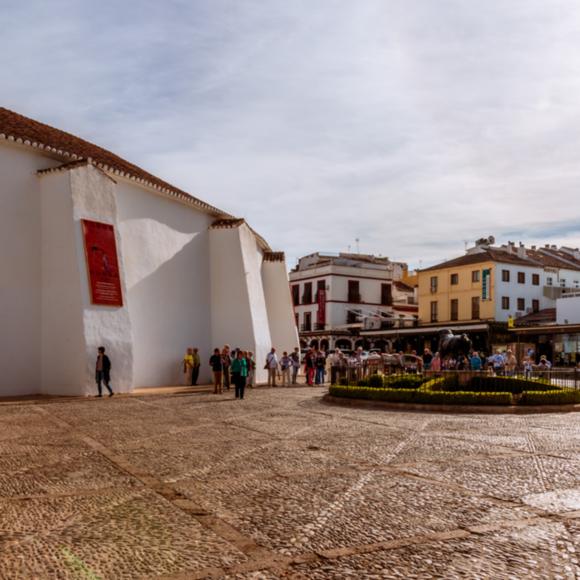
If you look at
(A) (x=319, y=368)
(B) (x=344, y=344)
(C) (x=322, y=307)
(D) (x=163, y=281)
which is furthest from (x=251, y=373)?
(B) (x=344, y=344)

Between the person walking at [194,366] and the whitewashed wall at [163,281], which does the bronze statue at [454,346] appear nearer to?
the person walking at [194,366]

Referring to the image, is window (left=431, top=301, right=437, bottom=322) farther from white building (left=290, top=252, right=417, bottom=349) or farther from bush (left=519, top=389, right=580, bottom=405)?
bush (left=519, top=389, right=580, bottom=405)

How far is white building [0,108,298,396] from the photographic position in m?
17.7

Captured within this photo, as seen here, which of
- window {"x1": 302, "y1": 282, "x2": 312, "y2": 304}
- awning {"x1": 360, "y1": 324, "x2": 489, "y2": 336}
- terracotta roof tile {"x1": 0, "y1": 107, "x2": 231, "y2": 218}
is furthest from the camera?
window {"x1": 302, "y1": 282, "x2": 312, "y2": 304}

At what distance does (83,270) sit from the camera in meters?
18.0

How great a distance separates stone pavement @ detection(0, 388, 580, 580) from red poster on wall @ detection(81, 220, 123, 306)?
6.93m

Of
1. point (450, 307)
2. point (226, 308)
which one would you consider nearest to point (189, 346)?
point (226, 308)

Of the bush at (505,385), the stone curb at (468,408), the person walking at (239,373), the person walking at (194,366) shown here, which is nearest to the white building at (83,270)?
the person walking at (194,366)

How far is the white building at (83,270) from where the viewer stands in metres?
17.7

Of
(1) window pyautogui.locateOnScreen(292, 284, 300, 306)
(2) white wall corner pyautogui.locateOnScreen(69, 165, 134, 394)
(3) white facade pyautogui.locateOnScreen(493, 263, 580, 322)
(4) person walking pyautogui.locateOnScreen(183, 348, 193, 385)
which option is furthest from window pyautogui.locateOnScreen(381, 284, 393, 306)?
(2) white wall corner pyautogui.locateOnScreen(69, 165, 134, 394)

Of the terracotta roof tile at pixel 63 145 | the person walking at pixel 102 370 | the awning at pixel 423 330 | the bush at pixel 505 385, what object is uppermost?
the terracotta roof tile at pixel 63 145

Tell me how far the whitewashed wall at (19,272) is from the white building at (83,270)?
0.03 meters

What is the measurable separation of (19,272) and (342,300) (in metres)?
39.6

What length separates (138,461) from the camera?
26.6 feet
